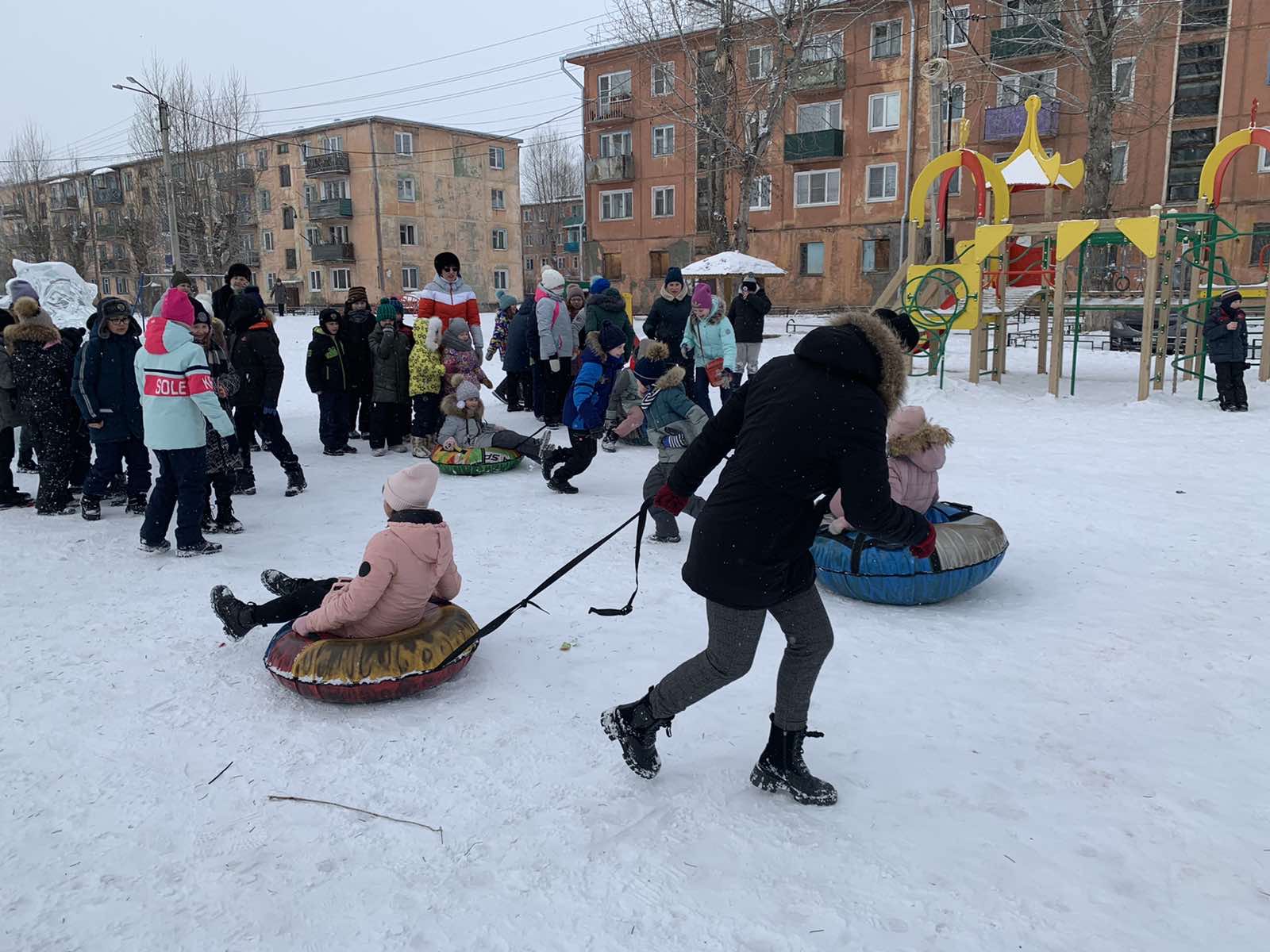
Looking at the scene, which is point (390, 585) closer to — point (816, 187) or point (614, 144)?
point (816, 187)

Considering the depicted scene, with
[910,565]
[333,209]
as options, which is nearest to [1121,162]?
[910,565]

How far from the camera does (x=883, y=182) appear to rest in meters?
33.3

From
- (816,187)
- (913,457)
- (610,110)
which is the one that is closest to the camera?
(913,457)

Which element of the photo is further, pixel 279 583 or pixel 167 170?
pixel 167 170

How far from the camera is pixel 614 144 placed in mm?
39562

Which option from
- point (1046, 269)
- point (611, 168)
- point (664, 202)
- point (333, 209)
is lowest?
point (1046, 269)

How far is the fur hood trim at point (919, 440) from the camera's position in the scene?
16.9 ft

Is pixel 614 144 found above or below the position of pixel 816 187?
above

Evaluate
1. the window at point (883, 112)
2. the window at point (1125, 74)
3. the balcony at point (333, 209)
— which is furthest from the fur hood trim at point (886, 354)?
the balcony at point (333, 209)

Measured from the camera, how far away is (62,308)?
1744 cm

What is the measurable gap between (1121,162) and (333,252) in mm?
36297

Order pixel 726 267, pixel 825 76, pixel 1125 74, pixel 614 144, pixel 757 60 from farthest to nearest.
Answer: pixel 614 144, pixel 825 76, pixel 757 60, pixel 1125 74, pixel 726 267

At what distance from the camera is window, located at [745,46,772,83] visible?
109ft

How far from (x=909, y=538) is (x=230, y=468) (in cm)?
568
